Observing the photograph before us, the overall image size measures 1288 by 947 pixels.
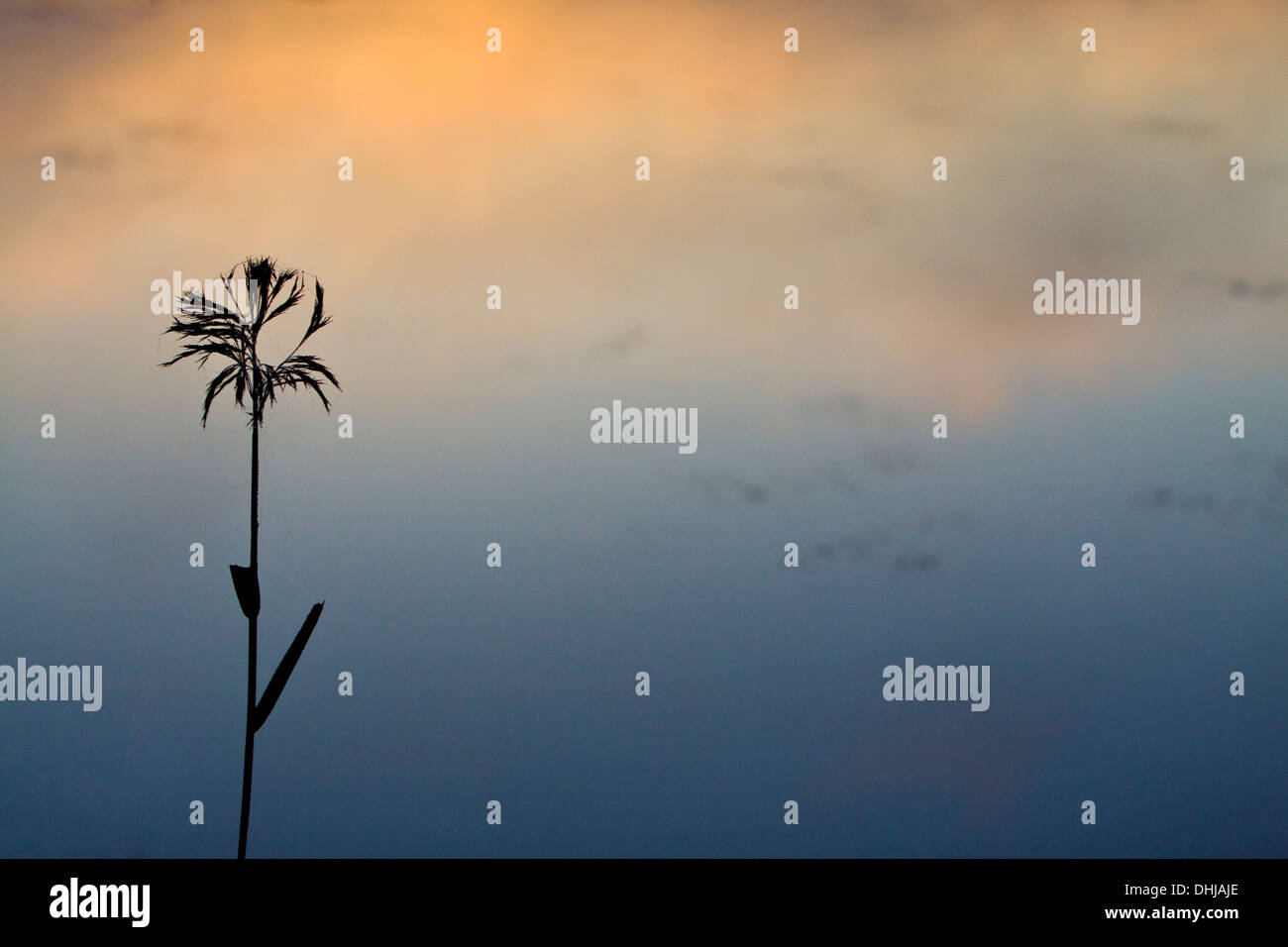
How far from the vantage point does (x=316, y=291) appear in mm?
14195
